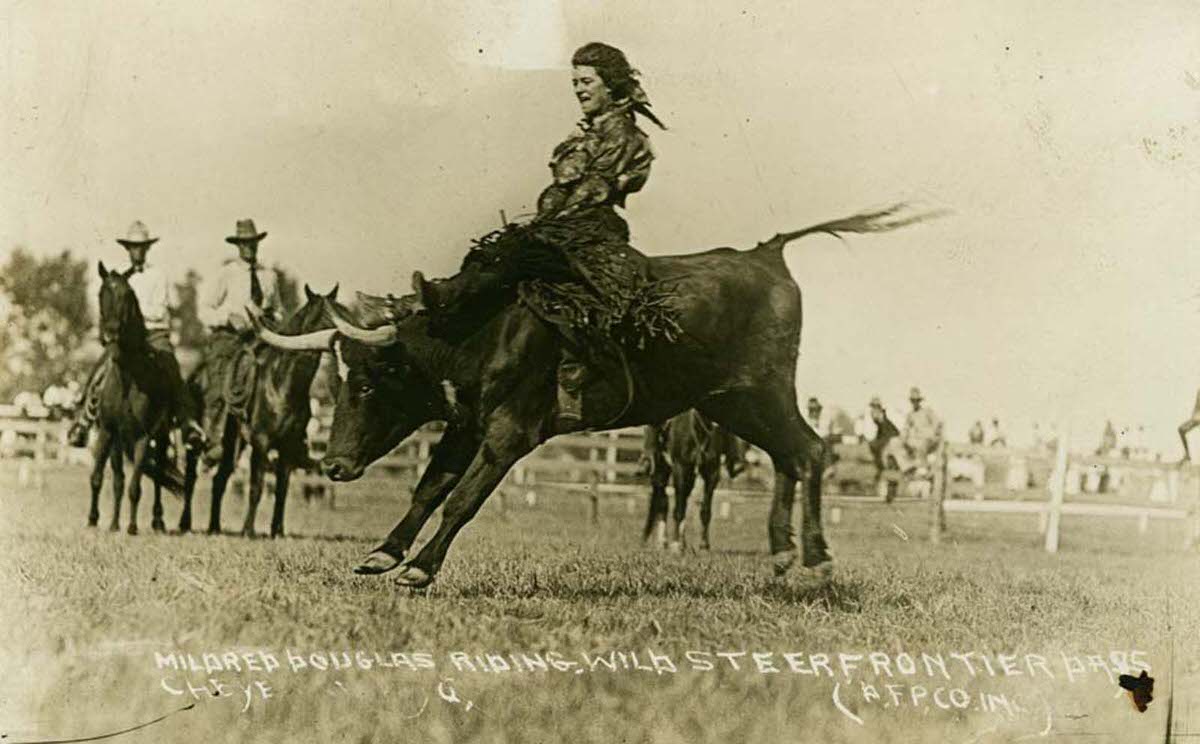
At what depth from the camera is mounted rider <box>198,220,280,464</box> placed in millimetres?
7527

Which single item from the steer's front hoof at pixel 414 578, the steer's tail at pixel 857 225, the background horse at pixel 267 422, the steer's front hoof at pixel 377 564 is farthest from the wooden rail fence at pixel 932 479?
the steer's tail at pixel 857 225

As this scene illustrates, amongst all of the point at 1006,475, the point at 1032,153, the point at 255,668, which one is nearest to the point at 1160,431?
the point at 1006,475

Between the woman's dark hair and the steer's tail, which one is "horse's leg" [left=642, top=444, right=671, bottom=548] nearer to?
the steer's tail

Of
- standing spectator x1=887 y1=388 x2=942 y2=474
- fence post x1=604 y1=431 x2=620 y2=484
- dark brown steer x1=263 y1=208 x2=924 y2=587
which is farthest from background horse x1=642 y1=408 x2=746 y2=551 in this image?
standing spectator x1=887 y1=388 x2=942 y2=474

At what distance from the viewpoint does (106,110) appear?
7.29 m

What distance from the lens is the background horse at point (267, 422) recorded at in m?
8.91

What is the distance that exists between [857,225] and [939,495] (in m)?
1.89

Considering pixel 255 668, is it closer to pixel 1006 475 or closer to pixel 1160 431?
pixel 1006 475

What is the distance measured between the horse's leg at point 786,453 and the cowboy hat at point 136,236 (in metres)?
2.91

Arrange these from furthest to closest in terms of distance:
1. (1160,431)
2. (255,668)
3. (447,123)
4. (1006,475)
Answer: (1006,475)
(1160,431)
(447,123)
(255,668)

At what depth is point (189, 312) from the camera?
8.11 meters

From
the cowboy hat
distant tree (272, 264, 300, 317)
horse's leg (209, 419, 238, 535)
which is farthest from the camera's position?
horse's leg (209, 419, 238, 535)

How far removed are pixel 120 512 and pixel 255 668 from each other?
181cm

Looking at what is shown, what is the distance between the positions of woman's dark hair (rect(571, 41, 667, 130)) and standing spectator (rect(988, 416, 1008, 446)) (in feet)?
8.16
